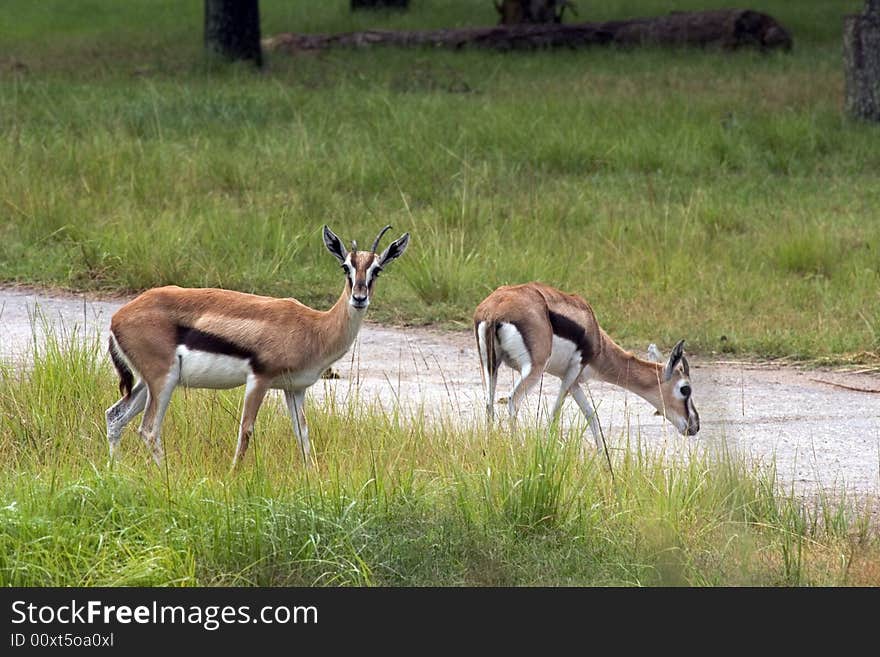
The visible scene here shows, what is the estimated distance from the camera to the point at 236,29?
2112 cm

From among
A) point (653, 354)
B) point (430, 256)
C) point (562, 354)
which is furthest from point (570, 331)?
point (430, 256)

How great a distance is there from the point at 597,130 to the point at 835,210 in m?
3.19

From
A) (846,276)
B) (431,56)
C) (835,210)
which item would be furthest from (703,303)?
(431,56)

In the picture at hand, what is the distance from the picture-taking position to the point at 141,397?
22.2 ft

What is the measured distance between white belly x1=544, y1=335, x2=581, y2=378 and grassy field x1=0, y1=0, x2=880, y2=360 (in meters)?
1.95

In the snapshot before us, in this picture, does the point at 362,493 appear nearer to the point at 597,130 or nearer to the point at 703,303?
the point at 703,303

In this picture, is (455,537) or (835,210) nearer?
(455,537)

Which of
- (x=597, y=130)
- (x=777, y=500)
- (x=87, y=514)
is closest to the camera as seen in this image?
(x=87, y=514)

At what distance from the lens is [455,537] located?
5.70m

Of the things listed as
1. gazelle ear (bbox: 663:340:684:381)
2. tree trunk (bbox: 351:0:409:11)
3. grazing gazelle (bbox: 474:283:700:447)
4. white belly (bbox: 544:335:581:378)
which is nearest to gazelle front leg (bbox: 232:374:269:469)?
grazing gazelle (bbox: 474:283:700:447)

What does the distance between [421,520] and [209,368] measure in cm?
132

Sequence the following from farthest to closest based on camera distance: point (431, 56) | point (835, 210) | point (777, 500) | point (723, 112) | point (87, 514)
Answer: point (431, 56)
point (723, 112)
point (835, 210)
point (777, 500)
point (87, 514)

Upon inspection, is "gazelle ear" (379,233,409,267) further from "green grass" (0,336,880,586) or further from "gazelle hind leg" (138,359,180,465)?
"gazelle hind leg" (138,359,180,465)

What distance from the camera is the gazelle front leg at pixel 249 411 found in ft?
21.4
